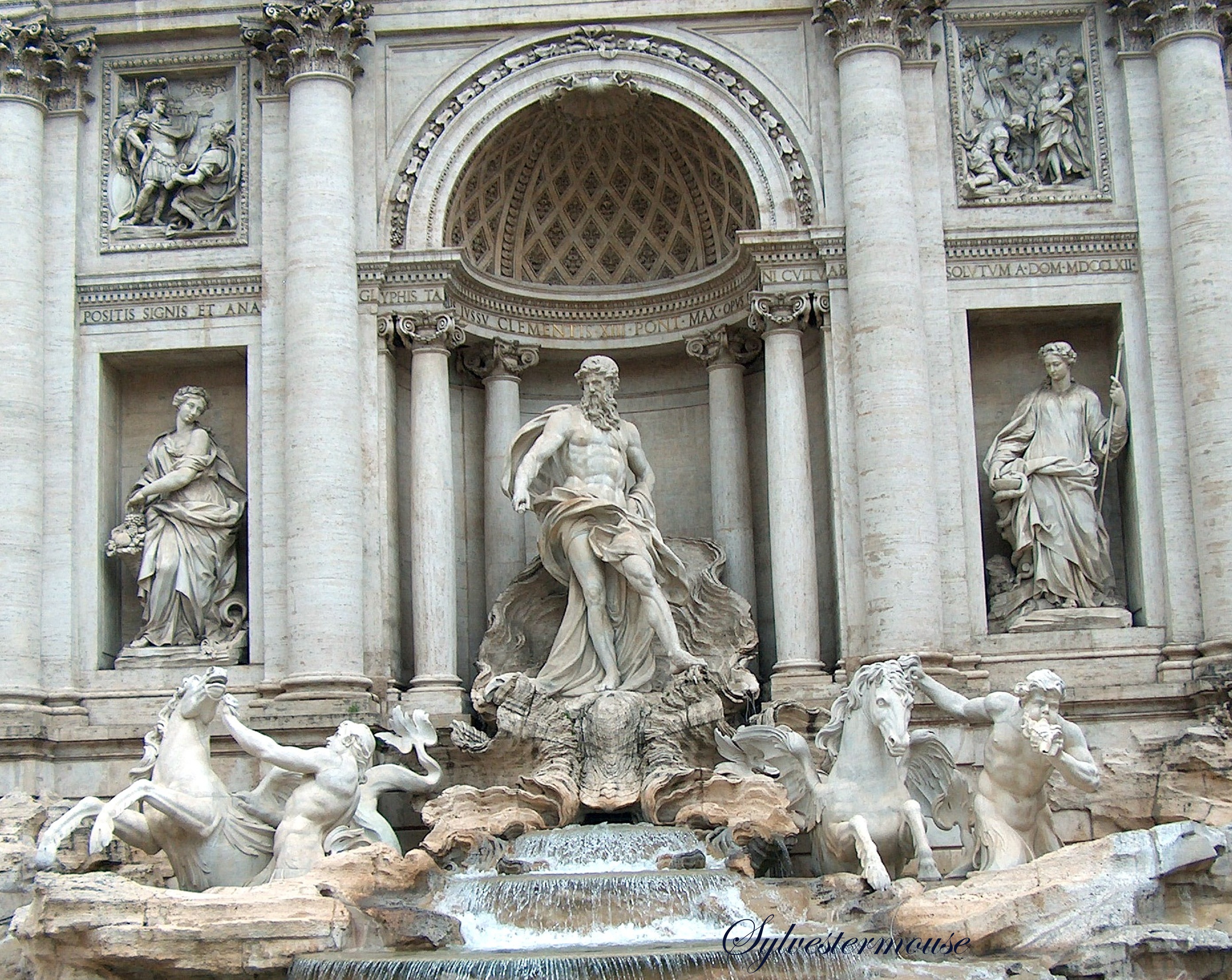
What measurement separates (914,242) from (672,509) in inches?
174

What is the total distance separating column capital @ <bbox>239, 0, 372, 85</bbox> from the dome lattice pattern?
5.78ft

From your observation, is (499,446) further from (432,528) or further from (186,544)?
(186,544)

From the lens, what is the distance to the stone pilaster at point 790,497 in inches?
716

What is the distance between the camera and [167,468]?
62.1ft

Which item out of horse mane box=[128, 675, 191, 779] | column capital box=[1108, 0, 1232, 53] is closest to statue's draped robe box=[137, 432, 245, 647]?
horse mane box=[128, 675, 191, 779]

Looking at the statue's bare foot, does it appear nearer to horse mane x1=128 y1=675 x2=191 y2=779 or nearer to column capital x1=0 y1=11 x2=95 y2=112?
horse mane x1=128 y1=675 x2=191 y2=779

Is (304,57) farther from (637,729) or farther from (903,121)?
(637,729)

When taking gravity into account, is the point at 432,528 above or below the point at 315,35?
below

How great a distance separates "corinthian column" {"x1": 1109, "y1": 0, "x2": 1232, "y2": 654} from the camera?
58.2 ft

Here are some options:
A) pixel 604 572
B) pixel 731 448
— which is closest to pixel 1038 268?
pixel 731 448

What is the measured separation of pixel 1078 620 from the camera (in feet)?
59.2

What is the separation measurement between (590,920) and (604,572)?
5.30m

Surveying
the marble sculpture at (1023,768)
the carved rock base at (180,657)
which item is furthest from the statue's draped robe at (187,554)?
the marble sculpture at (1023,768)

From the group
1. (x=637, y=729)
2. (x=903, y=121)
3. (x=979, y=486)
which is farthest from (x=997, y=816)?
(x=903, y=121)
